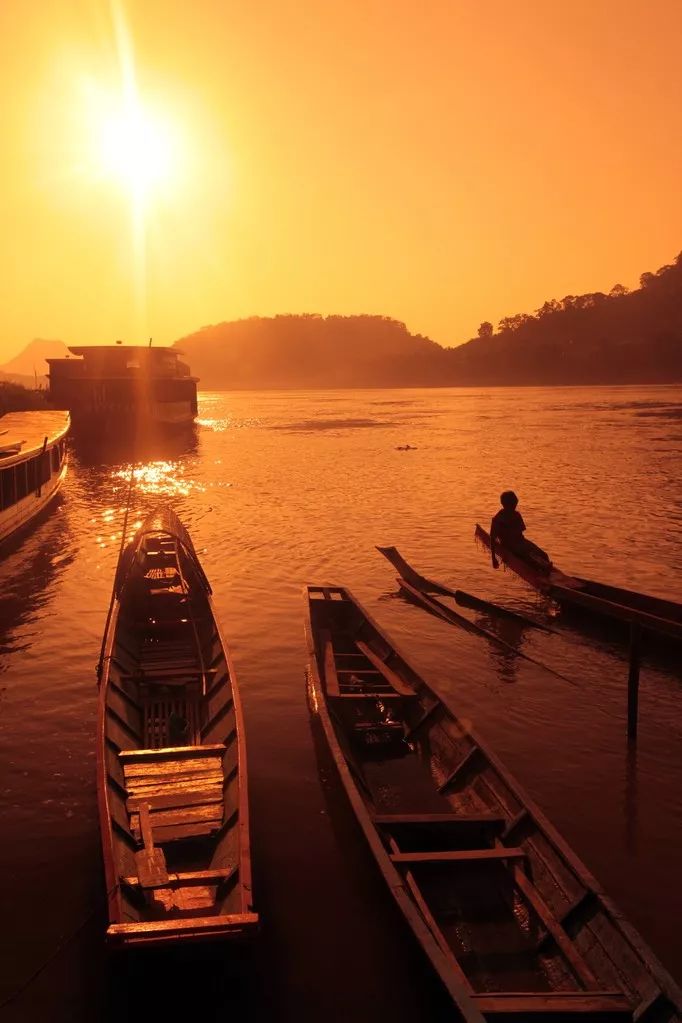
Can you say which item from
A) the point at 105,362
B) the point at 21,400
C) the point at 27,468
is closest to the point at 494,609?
the point at 27,468

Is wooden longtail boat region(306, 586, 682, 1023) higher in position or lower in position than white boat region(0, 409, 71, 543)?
lower

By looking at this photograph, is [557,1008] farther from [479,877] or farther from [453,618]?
[453,618]

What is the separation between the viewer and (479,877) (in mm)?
7438

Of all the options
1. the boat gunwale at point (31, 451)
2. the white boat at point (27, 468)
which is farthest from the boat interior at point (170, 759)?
the white boat at point (27, 468)

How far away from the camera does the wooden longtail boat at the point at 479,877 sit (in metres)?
5.57

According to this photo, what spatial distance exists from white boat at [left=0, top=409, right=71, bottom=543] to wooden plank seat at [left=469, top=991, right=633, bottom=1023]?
21940 millimetres

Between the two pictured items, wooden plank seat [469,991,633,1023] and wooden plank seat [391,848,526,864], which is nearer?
wooden plank seat [469,991,633,1023]

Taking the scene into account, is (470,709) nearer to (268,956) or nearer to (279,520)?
(268,956)

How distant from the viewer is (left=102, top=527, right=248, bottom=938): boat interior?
6.91 m

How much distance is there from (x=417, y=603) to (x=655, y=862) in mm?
10485

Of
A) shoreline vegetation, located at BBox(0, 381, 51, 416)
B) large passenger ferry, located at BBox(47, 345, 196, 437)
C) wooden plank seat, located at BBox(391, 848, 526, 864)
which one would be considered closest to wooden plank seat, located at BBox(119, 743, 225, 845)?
wooden plank seat, located at BBox(391, 848, 526, 864)

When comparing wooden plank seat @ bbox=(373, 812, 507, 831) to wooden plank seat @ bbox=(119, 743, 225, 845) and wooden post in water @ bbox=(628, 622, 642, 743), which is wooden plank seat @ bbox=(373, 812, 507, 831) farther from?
wooden post in water @ bbox=(628, 622, 642, 743)

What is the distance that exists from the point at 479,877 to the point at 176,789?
3494mm

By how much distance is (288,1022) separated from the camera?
647cm
